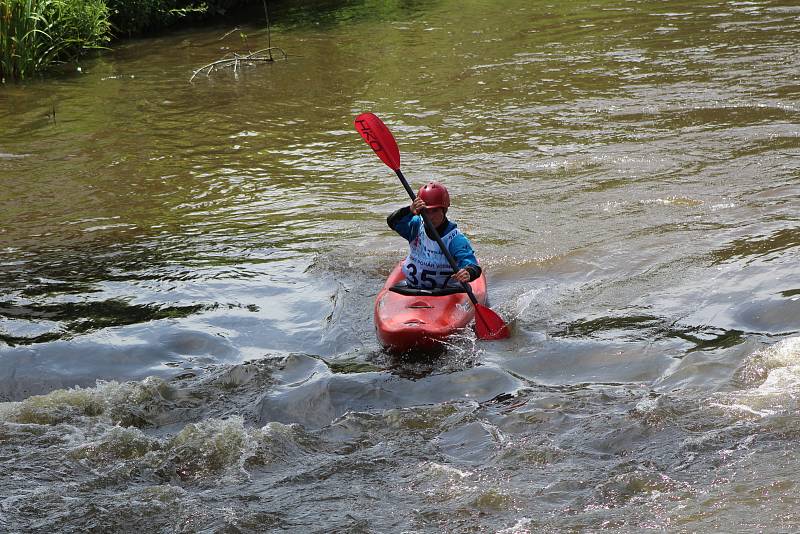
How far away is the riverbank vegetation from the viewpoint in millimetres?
14391

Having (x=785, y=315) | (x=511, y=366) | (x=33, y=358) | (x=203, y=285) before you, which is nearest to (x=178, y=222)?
(x=203, y=285)

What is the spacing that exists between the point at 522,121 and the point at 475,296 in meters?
5.43

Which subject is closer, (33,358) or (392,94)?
(33,358)

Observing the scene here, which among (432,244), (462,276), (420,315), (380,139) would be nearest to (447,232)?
(432,244)

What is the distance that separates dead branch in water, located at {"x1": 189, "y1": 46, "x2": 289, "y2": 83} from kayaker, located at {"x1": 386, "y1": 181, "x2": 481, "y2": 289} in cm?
911

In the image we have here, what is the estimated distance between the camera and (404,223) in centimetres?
711

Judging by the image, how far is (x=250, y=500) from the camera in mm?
4797

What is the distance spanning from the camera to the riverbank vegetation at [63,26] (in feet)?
47.2

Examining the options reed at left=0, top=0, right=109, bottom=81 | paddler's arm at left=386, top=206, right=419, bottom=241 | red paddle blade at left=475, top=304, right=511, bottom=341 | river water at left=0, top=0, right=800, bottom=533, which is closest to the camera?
river water at left=0, top=0, right=800, bottom=533

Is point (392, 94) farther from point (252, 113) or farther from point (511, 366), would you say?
point (511, 366)

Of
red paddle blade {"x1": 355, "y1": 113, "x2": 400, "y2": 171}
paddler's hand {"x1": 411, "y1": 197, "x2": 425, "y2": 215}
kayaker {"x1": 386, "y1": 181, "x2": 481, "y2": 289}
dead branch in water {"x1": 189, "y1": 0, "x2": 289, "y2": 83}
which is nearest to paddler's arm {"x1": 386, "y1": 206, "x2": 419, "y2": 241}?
kayaker {"x1": 386, "y1": 181, "x2": 481, "y2": 289}

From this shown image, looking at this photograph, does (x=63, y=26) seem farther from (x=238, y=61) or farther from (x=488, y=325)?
(x=488, y=325)

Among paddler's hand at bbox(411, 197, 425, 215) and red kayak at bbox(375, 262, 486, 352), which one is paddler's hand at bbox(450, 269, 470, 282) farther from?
paddler's hand at bbox(411, 197, 425, 215)

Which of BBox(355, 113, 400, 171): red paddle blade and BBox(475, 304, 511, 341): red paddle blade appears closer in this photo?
BBox(475, 304, 511, 341): red paddle blade
